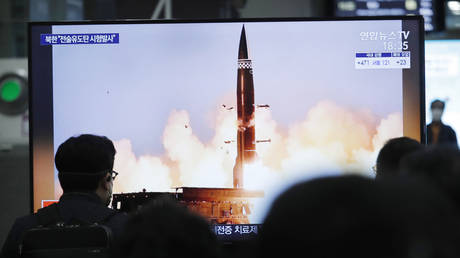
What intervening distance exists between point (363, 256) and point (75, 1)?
20.2 feet

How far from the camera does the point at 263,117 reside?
3400mm

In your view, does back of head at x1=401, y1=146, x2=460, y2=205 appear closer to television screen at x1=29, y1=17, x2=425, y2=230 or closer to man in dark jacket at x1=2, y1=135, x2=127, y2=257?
man in dark jacket at x1=2, y1=135, x2=127, y2=257

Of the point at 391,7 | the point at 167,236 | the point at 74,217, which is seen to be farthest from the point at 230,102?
the point at 391,7

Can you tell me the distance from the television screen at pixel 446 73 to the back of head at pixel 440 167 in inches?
218

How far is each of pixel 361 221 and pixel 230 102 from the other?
2.66 meters

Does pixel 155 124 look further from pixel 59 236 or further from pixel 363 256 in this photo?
pixel 363 256

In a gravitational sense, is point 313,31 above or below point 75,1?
below

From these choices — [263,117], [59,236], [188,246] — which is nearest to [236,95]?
[263,117]

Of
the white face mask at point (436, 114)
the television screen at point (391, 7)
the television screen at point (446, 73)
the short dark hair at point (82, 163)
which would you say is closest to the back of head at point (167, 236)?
the short dark hair at point (82, 163)

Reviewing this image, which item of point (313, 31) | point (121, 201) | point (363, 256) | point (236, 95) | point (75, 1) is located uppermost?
A: point (75, 1)

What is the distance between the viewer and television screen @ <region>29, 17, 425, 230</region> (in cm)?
338

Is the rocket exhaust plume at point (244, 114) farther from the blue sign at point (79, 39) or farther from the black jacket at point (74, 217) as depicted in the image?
the black jacket at point (74, 217)

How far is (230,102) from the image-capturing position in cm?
340

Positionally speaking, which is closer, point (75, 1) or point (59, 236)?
point (59, 236)
